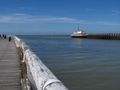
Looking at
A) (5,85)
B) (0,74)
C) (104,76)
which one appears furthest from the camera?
(104,76)

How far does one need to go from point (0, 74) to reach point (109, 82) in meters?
9.76

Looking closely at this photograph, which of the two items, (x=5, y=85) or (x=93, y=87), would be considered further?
(x=93, y=87)

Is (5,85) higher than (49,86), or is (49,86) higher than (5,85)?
(49,86)

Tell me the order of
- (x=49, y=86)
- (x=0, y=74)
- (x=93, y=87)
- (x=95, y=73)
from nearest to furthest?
→ (x=49, y=86), (x=0, y=74), (x=93, y=87), (x=95, y=73)

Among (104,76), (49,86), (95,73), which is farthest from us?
(95,73)

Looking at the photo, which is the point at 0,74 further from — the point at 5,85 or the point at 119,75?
the point at 119,75

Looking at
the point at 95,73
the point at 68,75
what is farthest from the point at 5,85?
the point at 95,73

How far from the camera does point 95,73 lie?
958 inches

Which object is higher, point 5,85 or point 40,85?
point 40,85

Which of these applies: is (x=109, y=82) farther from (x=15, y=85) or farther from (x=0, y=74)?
(x=15, y=85)

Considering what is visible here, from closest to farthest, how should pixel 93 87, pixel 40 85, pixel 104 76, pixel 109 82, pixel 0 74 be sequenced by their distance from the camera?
pixel 40 85 < pixel 0 74 < pixel 93 87 < pixel 109 82 < pixel 104 76

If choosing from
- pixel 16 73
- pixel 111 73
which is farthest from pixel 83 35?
pixel 16 73

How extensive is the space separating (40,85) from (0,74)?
778 centimetres

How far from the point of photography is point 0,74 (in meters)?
12.2
